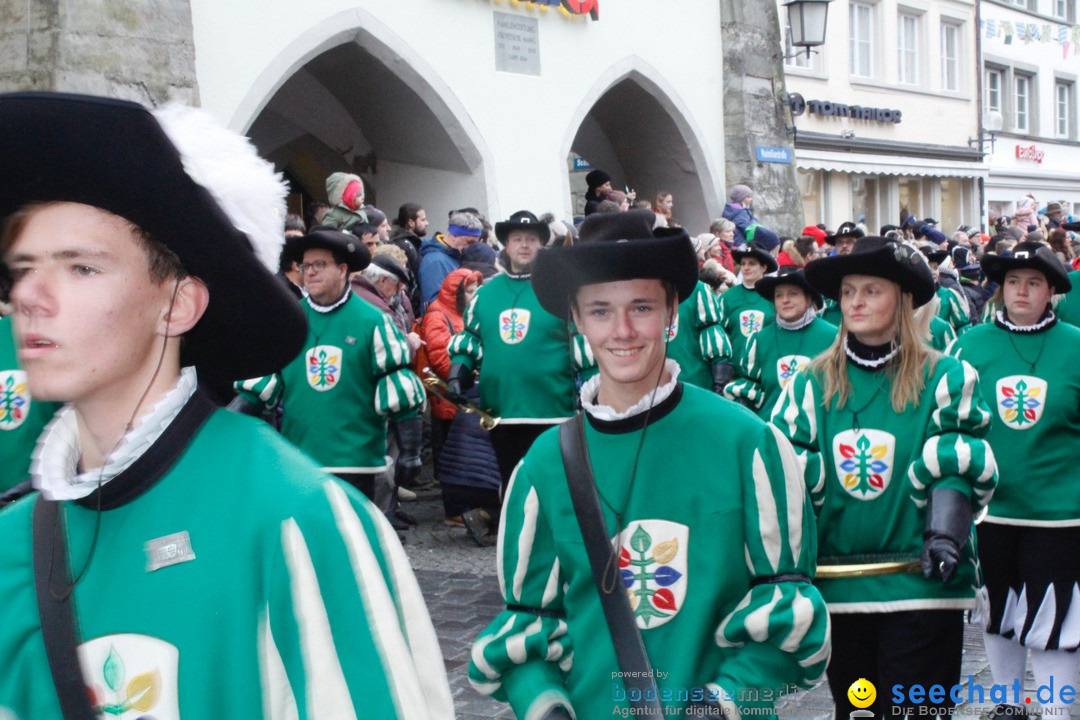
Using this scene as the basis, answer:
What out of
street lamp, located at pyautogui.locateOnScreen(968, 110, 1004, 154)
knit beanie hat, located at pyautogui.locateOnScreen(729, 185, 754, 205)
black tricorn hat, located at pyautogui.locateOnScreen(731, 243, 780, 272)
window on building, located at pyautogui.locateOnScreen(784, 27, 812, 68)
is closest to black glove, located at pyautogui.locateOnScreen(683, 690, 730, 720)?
black tricorn hat, located at pyautogui.locateOnScreen(731, 243, 780, 272)

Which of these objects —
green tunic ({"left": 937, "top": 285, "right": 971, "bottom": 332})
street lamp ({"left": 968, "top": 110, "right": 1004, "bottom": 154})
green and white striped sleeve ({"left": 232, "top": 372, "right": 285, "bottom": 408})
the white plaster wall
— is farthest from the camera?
street lamp ({"left": 968, "top": 110, "right": 1004, "bottom": 154})

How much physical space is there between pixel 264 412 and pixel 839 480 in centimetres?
Answer: 377

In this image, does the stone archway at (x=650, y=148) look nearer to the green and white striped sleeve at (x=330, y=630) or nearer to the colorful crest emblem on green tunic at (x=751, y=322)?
the colorful crest emblem on green tunic at (x=751, y=322)

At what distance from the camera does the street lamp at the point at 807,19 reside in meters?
15.4

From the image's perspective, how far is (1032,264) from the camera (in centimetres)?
550

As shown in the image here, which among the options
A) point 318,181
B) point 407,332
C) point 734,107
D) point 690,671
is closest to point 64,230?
point 690,671

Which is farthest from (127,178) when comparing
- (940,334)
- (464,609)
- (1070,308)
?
(1070,308)

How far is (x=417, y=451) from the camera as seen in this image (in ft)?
26.1

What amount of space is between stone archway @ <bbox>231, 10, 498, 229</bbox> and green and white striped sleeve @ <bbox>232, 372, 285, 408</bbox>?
559 cm

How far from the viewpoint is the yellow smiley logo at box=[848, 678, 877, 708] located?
404cm

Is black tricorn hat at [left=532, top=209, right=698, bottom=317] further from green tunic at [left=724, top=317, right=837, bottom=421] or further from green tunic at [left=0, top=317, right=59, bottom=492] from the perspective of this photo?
green tunic at [left=724, top=317, right=837, bottom=421]

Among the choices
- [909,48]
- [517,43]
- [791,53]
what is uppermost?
[909,48]

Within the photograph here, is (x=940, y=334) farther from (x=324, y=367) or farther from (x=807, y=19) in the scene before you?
(x=807, y=19)

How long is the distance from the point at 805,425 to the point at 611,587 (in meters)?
1.49
